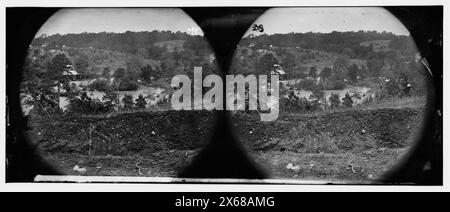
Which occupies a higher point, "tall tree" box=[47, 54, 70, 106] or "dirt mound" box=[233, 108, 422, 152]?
"tall tree" box=[47, 54, 70, 106]

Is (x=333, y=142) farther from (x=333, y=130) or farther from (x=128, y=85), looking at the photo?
(x=128, y=85)

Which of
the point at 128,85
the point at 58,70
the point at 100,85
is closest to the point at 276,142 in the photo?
the point at 128,85

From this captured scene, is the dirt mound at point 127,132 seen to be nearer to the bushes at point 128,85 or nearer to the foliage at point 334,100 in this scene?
the bushes at point 128,85

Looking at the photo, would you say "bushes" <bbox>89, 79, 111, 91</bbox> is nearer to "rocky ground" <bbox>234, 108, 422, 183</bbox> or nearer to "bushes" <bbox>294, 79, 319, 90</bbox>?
"rocky ground" <bbox>234, 108, 422, 183</bbox>

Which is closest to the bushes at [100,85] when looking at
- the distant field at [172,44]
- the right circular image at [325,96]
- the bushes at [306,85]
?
the distant field at [172,44]

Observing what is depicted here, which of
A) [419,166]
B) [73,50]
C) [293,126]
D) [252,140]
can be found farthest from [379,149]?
[73,50]

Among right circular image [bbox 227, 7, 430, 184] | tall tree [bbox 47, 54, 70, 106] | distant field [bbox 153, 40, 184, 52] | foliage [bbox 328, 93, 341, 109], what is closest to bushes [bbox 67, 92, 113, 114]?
tall tree [bbox 47, 54, 70, 106]
